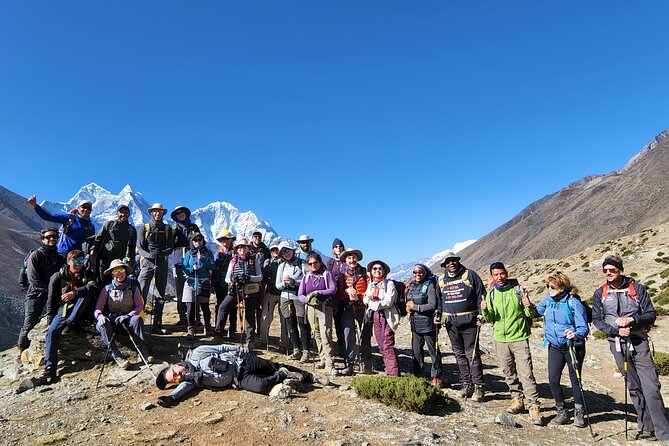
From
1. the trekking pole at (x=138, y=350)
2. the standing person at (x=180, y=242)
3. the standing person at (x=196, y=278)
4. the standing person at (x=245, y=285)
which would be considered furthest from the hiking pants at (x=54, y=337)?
the standing person at (x=245, y=285)

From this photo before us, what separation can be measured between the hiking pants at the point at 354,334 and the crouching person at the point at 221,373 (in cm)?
165

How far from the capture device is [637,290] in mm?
6871

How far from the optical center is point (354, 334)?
948 centimetres

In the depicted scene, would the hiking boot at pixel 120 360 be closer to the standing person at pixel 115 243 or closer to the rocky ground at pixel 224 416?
the rocky ground at pixel 224 416

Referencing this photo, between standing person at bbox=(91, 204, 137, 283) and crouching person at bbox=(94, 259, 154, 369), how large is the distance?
134cm

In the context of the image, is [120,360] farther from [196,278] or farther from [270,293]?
[270,293]

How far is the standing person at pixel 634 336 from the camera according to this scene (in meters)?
6.69

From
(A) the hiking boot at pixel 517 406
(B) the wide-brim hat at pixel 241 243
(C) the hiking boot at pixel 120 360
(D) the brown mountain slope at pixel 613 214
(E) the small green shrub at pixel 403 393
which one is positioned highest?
(D) the brown mountain slope at pixel 613 214

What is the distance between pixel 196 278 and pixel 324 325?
4.03 meters

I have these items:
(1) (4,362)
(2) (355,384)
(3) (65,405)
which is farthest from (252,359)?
(1) (4,362)

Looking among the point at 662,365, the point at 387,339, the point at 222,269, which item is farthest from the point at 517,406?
the point at 662,365

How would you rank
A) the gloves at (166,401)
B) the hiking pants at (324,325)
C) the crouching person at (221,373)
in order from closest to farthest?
1. the gloves at (166,401)
2. the crouching person at (221,373)
3. the hiking pants at (324,325)

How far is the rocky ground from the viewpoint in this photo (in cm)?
606

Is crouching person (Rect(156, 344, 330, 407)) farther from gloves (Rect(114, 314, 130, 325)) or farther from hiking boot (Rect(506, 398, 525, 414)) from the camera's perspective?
hiking boot (Rect(506, 398, 525, 414))
